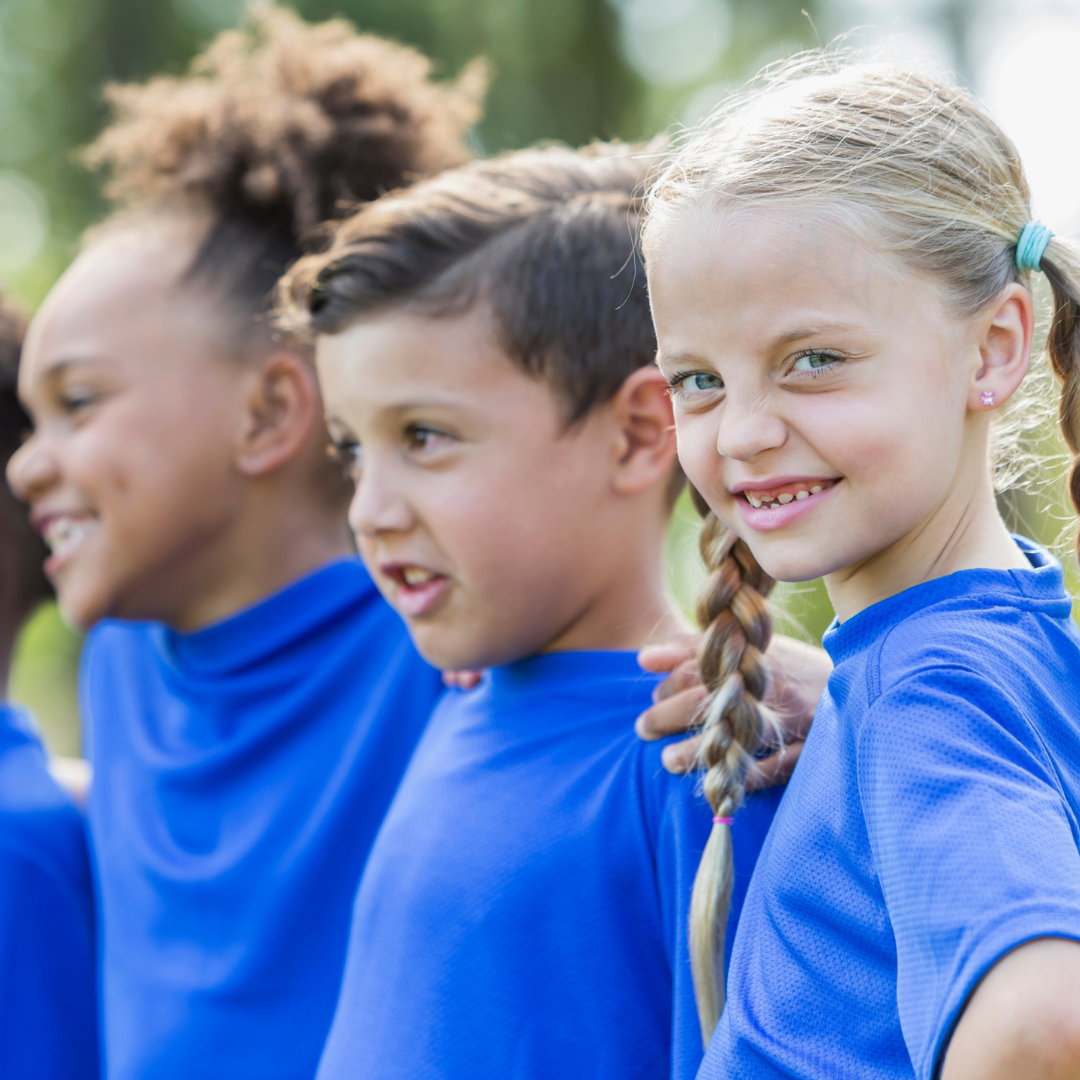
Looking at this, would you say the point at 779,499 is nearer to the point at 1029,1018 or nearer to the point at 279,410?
the point at 1029,1018

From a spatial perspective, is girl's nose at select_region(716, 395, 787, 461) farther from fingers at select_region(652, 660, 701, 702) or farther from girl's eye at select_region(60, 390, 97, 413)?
girl's eye at select_region(60, 390, 97, 413)

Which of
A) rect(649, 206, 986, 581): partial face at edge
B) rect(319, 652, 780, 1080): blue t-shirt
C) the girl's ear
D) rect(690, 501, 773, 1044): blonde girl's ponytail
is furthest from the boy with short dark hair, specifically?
the girl's ear

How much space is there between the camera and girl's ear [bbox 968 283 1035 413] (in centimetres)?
108

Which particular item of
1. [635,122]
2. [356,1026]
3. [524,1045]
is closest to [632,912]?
[524,1045]

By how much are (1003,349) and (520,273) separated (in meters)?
0.75

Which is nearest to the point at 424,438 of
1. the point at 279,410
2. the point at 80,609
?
the point at 279,410

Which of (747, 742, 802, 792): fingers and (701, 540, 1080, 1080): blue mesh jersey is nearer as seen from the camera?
(701, 540, 1080, 1080): blue mesh jersey

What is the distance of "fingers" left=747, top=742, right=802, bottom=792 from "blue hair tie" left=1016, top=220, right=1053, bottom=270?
1.95 ft

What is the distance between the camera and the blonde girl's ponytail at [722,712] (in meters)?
1.29

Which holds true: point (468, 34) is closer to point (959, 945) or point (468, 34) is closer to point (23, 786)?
point (23, 786)

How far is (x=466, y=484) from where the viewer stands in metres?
1.59

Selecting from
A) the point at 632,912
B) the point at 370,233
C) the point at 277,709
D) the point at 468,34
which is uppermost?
the point at 468,34

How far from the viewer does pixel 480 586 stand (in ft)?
5.27

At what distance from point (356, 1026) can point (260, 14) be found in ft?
6.73
